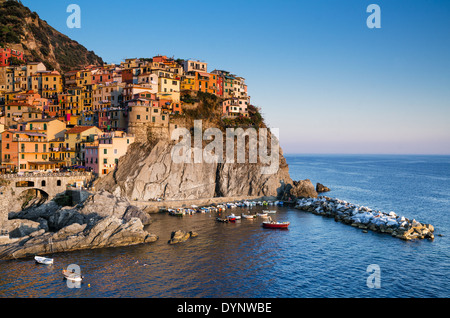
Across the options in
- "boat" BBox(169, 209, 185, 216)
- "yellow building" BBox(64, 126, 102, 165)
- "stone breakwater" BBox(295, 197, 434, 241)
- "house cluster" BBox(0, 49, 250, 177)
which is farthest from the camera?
"yellow building" BBox(64, 126, 102, 165)

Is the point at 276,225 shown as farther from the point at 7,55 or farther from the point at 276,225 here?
the point at 7,55

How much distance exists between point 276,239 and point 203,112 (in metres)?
45.3

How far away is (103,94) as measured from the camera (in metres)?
84.9

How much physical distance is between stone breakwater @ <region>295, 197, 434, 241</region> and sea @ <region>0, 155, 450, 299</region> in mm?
1603

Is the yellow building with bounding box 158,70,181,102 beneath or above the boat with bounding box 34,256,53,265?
above

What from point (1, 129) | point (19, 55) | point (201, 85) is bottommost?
point (1, 129)

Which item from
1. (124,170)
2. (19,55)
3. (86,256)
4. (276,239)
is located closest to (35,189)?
(124,170)

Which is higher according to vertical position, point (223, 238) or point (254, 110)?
point (254, 110)

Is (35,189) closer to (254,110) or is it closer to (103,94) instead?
(103,94)

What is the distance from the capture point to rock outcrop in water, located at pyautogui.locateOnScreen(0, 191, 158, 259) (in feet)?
138

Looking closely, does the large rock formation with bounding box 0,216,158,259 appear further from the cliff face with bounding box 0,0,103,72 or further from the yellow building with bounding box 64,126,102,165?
the cliff face with bounding box 0,0,103,72

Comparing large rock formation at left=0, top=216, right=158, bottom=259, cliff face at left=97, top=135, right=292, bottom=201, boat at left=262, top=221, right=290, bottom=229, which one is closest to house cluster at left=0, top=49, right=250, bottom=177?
cliff face at left=97, top=135, right=292, bottom=201

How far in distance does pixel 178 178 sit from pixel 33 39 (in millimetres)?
83178

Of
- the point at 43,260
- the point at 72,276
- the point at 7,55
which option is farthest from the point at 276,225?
the point at 7,55
